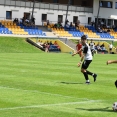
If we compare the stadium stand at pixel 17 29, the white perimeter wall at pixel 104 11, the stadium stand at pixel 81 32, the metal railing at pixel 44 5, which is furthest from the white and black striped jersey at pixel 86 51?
the white perimeter wall at pixel 104 11

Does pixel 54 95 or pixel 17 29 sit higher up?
pixel 54 95

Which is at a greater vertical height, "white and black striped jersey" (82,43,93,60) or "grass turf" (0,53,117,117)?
"white and black striped jersey" (82,43,93,60)

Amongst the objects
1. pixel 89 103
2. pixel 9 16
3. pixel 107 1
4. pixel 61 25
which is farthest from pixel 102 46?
pixel 89 103

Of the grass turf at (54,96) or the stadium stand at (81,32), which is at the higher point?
the grass turf at (54,96)

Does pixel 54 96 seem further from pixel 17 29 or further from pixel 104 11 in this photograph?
pixel 104 11

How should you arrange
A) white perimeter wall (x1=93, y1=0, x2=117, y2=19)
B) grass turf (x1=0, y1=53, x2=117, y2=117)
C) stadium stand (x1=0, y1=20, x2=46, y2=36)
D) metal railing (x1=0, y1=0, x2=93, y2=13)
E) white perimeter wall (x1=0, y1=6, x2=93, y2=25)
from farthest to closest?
white perimeter wall (x1=93, y1=0, x2=117, y2=19), metal railing (x1=0, y1=0, x2=93, y2=13), white perimeter wall (x1=0, y1=6, x2=93, y2=25), stadium stand (x1=0, y1=20, x2=46, y2=36), grass turf (x1=0, y1=53, x2=117, y2=117)

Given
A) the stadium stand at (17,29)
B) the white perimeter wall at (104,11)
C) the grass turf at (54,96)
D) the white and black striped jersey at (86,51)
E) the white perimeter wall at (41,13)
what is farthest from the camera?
the white perimeter wall at (104,11)

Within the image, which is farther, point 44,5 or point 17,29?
point 44,5

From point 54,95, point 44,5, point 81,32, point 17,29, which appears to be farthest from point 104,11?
point 54,95

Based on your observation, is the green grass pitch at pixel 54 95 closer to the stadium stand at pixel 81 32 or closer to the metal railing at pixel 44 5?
the stadium stand at pixel 81 32

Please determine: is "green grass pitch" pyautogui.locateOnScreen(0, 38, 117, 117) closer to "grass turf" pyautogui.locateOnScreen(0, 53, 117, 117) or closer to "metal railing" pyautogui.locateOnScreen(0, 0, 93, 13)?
"grass turf" pyautogui.locateOnScreen(0, 53, 117, 117)

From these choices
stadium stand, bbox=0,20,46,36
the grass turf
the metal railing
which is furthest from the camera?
the metal railing

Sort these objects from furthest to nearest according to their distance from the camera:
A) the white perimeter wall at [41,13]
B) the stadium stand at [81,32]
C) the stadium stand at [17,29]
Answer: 1. the white perimeter wall at [41,13]
2. the stadium stand at [81,32]
3. the stadium stand at [17,29]

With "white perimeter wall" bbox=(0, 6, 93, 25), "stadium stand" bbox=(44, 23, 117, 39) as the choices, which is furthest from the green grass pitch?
"white perimeter wall" bbox=(0, 6, 93, 25)
